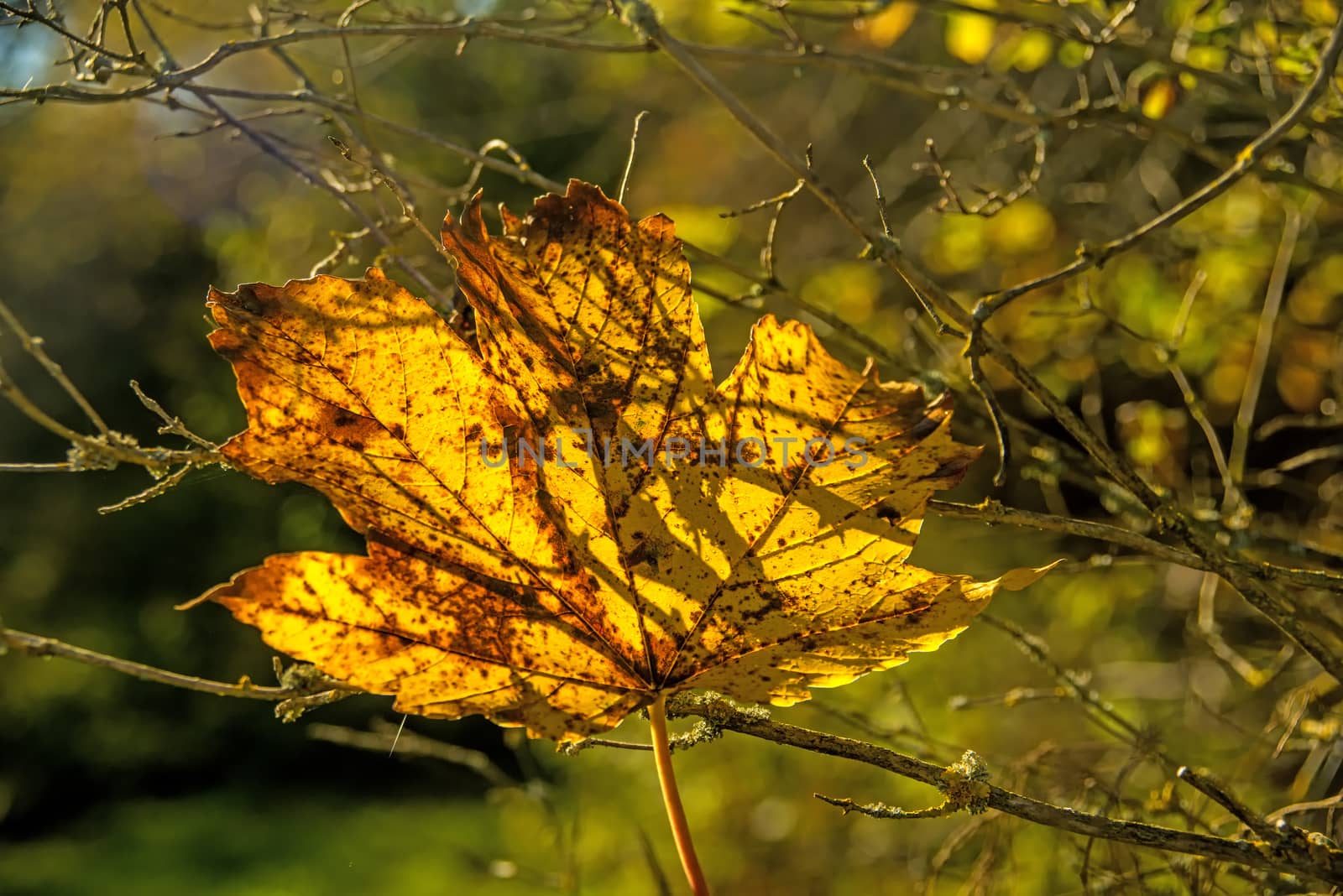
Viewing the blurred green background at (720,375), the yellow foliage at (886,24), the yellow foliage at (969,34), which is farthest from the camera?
the yellow foliage at (886,24)

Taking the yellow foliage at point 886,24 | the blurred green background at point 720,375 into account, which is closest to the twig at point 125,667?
the blurred green background at point 720,375

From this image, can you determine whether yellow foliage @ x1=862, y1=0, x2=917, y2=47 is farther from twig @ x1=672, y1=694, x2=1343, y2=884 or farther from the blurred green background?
twig @ x1=672, y1=694, x2=1343, y2=884

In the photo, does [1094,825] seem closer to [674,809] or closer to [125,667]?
[674,809]

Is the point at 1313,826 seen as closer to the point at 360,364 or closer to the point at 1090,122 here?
the point at 1090,122

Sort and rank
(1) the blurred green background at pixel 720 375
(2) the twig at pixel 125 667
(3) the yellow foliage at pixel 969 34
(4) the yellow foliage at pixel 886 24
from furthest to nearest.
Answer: (4) the yellow foliage at pixel 886 24
(1) the blurred green background at pixel 720 375
(3) the yellow foliage at pixel 969 34
(2) the twig at pixel 125 667

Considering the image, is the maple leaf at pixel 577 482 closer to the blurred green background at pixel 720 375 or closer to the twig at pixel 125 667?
the twig at pixel 125 667

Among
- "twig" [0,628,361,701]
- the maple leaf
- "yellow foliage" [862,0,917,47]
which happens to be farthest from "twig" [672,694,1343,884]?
"yellow foliage" [862,0,917,47]
